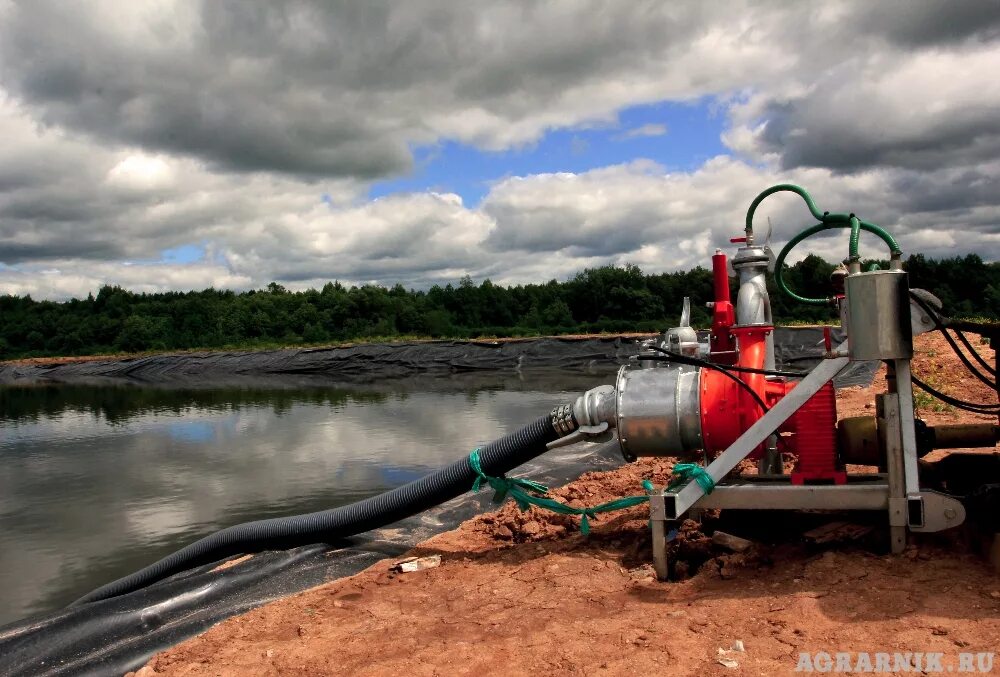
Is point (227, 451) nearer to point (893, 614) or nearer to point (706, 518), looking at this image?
point (706, 518)

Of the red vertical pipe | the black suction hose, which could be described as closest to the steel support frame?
the red vertical pipe

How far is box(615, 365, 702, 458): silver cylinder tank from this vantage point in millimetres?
3443

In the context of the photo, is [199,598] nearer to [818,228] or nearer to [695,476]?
[695,476]

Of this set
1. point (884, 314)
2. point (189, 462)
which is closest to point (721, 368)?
point (884, 314)

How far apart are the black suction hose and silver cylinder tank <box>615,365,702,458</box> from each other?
0.84 meters

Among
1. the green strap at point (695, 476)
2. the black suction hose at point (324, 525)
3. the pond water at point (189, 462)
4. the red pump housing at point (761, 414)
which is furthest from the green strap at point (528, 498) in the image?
the pond water at point (189, 462)

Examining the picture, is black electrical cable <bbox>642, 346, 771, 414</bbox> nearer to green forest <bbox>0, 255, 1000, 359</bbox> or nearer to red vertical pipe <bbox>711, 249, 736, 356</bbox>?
red vertical pipe <bbox>711, 249, 736, 356</bbox>

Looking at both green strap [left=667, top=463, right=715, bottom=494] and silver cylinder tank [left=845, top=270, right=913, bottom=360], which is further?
green strap [left=667, top=463, right=715, bottom=494]

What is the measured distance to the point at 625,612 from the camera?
289cm

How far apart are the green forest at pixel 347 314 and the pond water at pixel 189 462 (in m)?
15.7

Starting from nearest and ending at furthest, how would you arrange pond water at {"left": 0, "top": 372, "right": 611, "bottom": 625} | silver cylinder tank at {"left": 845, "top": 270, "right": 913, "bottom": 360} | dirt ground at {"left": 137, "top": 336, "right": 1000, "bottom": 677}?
dirt ground at {"left": 137, "top": 336, "right": 1000, "bottom": 677} < silver cylinder tank at {"left": 845, "top": 270, "right": 913, "bottom": 360} < pond water at {"left": 0, "top": 372, "right": 611, "bottom": 625}

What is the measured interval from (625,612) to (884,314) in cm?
166

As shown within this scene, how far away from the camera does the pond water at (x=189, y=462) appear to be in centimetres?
557

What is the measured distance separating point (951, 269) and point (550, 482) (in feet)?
87.1
